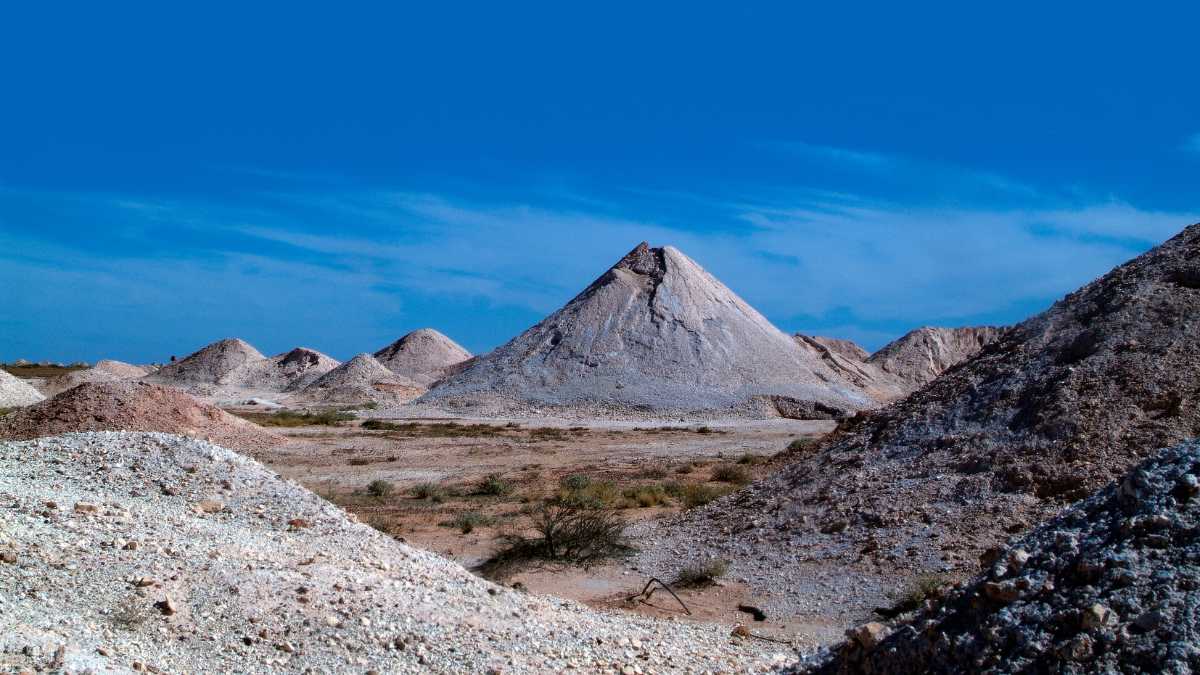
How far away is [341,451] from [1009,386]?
1737 centimetres

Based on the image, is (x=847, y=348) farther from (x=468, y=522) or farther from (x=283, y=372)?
(x=468, y=522)

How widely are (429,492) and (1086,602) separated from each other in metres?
13.6

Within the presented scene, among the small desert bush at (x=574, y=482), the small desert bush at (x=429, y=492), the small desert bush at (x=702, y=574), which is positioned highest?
the small desert bush at (x=574, y=482)

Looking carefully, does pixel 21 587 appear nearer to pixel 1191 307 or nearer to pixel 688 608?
pixel 688 608

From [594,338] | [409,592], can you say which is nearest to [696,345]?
[594,338]

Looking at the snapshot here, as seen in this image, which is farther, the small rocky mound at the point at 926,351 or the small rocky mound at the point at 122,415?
the small rocky mound at the point at 926,351

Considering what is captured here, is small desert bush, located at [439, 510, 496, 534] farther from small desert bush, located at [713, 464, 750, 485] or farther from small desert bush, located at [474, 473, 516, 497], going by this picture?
small desert bush, located at [713, 464, 750, 485]

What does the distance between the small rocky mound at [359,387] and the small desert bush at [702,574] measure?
43405mm

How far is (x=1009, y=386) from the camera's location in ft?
38.7

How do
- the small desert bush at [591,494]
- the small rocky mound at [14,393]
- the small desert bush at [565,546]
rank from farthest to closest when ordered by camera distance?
the small rocky mound at [14,393], the small desert bush at [591,494], the small desert bush at [565,546]

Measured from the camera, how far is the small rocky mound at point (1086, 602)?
399cm

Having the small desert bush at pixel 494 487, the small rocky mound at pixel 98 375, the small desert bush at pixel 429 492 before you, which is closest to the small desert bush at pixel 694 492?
the small desert bush at pixel 494 487

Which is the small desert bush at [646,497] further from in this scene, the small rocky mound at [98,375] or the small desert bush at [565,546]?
the small rocky mound at [98,375]

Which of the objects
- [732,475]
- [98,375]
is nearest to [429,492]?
[732,475]
